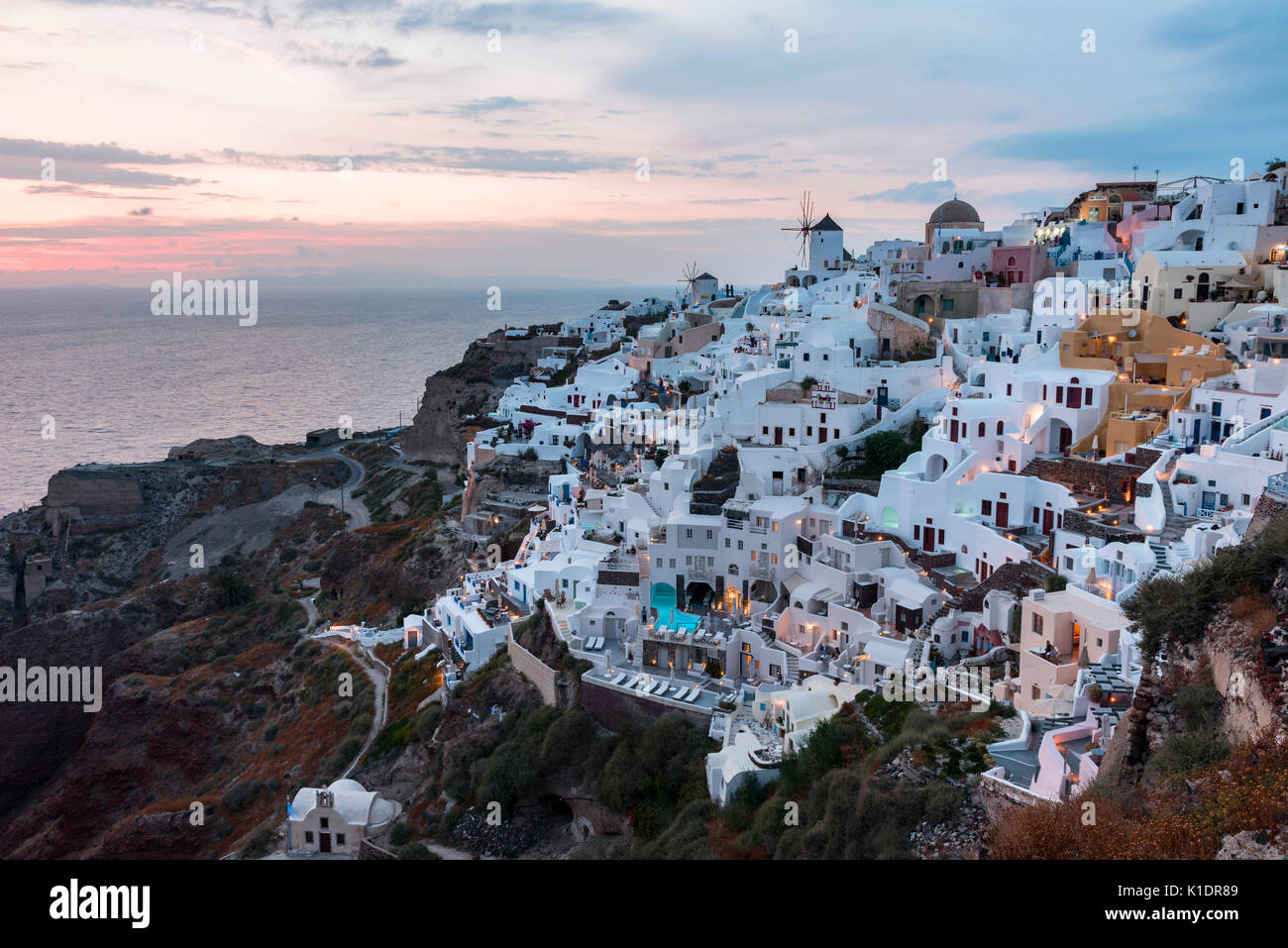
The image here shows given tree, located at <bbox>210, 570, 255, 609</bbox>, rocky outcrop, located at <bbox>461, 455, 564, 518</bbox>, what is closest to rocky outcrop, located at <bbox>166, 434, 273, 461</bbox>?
tree, located at <bbox>210, 570, 255, 609</bbox>

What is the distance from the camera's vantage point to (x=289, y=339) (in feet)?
502

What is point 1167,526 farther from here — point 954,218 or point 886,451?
point 954,218

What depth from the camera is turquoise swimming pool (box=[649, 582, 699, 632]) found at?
69.8 feet

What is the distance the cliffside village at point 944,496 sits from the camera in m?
15.8

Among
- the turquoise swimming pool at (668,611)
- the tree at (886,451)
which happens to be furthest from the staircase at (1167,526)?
the turquoise swimming pool at (668,611)

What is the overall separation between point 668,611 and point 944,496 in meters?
7.00

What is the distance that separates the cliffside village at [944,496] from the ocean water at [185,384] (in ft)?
103

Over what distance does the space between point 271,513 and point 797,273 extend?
99.0ft

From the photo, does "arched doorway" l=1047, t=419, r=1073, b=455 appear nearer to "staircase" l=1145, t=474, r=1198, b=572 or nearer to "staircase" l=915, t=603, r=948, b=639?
"staircase" l=1145, t=474, r=1198, b=572

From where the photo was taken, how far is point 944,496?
21.0m

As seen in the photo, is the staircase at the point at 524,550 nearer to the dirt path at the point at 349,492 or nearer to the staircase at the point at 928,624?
the staircase at the point at 928,624

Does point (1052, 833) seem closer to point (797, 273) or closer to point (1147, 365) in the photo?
point (1147, 365)

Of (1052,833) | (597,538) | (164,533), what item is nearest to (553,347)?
(164,533)
